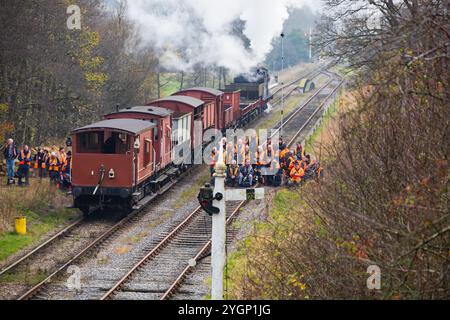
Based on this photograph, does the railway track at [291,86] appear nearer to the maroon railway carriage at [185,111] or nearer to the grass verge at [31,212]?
the maroon railway carriage at [185,111]

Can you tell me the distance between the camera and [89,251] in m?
18.2

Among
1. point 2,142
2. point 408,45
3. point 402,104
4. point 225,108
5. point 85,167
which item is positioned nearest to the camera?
point 408,45

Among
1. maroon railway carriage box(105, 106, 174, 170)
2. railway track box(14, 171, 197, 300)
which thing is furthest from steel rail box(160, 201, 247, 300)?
maroon railway carriage box(105, 106, 174, 170)

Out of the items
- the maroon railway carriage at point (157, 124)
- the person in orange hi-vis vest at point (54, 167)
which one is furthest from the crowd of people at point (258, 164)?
the person in orange hi-vis vest at point (54, 167)

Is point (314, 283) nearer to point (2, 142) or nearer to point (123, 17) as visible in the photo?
point (2, 142)

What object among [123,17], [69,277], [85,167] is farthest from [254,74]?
[69,277]

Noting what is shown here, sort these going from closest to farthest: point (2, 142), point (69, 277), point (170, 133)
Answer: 1. point (69, 277)
2. point (170, 133)
3. point (2, 142)

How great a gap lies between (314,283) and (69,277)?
6.95 meters

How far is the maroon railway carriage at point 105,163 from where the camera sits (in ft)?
67.6

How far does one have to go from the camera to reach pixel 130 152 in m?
20.6

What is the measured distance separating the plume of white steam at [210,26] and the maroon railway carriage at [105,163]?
25978 mm

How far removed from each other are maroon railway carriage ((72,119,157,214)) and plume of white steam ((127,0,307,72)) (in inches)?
1023

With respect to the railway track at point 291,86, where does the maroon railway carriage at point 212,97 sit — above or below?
below

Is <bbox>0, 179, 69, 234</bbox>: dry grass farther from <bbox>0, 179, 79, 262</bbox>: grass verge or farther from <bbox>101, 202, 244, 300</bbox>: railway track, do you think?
<bbox>101, 202, 244, 300</bbox>: railway track
